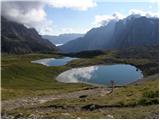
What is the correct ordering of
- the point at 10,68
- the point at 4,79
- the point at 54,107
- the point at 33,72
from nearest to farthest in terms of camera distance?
the point at 54,107
the point at 4,79
the point at 10,68
the point at 33,72

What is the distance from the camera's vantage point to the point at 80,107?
3275cm

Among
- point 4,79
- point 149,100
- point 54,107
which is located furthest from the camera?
point 4,79

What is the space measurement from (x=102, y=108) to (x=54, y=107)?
631 cm

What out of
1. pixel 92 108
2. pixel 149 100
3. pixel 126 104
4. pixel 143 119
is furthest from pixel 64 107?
pixel 143 119

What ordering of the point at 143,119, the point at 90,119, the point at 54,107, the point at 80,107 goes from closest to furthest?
the point at 143,119 < the point at 90,119 < the point at 80,107 < the point at 54,107

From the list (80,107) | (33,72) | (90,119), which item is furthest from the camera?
(33,72)

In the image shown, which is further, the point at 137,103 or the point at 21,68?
the point at 21,68

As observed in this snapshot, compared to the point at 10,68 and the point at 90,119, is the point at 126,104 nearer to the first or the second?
the point at 90,119

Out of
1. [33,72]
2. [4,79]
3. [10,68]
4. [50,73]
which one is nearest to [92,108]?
[4,79]

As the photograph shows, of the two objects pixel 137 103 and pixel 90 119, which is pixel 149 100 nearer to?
pixel 137 103

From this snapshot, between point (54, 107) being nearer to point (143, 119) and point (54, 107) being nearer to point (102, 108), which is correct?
point (102, 108)

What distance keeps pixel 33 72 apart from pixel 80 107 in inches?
5805

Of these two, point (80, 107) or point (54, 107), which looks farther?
point (54, 107)

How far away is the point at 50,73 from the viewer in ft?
636
